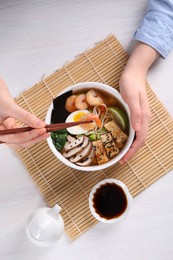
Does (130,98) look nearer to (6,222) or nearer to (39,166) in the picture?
(39,166)

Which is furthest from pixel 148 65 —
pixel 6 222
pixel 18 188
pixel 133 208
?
pixel 6 222

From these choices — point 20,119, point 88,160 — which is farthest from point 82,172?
point 20,119

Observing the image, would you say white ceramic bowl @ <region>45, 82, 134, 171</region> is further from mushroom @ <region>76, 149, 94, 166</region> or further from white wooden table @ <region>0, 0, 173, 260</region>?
white wooden table @ <region>0, 0, 173, 260</region>

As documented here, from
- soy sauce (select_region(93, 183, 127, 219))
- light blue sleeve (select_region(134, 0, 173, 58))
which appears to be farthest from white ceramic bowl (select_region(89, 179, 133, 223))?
light blue sleeve (select_region(134, 0, 173, 58))

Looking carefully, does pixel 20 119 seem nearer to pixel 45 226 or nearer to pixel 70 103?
pixel 70 103

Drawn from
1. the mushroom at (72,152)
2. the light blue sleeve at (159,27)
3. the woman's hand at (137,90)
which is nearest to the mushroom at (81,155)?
the mushroom at (72,152)

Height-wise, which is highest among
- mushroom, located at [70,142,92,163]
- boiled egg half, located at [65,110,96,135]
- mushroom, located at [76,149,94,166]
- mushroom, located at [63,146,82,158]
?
boiled egg half, located at [65,110,96,135]
